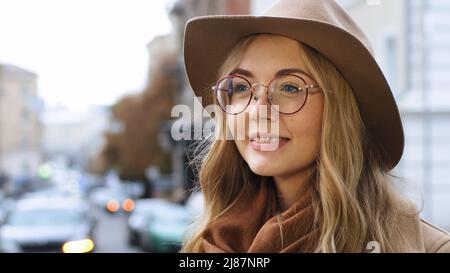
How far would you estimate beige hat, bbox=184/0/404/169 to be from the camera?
1.50m

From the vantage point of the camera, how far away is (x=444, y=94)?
1052 centimetres

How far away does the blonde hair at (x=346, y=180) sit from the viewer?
1.49 m

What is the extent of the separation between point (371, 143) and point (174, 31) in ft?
92.4

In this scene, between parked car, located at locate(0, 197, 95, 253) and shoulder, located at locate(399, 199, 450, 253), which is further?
parked car, located at locate(0, 197, 95, 253)

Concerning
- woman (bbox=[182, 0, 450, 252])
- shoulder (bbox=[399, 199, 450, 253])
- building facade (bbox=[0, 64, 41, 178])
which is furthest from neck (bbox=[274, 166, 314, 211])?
building facade (bbox=[0, 64, 41, 178])

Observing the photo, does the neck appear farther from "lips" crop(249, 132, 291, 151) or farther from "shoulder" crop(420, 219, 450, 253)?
"shoulder" crop(420, 219, 450, 253)

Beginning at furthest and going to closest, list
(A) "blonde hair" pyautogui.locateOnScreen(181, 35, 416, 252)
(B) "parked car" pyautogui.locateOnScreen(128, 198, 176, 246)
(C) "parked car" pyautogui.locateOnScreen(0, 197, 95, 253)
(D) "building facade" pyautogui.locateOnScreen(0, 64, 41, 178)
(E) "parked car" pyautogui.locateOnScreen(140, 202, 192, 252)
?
1. (D) "building facade" pyautogui.locateOnScreen(0, 64, 41, 178)
2. (B) "parked car" pyautogui.locateOnScreen(128, 198, 176, 246)
3. (E) "parked car" pyautogui.locateOnScreen(140, 202, 192, 252)
4. (C) "parked car" pyautogui.locateOnScreen(0, 197, 95, 253)
5. (A) "blonde hair" pyautogui.locateOnScreen(181, 35, 416, 252)

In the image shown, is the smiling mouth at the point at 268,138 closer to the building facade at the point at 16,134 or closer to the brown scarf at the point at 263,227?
the brown scarf at the point at 263,227

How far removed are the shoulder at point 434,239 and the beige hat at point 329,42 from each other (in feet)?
0.56

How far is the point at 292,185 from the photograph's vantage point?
1633 mm

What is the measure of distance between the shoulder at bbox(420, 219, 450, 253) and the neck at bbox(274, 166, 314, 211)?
0.27 metres

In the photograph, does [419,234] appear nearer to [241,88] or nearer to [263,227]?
[263,227]
